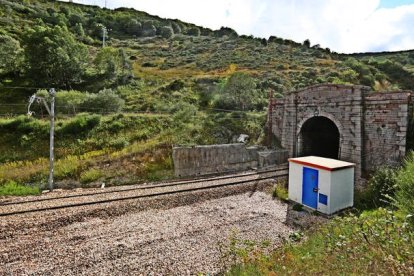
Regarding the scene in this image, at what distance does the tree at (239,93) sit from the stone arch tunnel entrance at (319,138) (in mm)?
9936

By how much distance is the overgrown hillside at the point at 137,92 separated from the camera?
1686cm

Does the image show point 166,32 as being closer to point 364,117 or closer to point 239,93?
point 239,93

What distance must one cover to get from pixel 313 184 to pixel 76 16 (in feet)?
339

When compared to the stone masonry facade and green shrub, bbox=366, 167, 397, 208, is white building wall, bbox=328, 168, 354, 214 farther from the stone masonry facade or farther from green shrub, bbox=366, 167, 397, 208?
the stone masonry facade

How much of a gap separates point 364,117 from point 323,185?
6.70m

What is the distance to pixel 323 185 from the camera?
412 inches

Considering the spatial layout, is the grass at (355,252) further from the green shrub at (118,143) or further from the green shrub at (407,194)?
the green shrub at (118,143)

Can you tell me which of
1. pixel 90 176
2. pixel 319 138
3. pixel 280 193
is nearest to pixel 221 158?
pixel 280 193

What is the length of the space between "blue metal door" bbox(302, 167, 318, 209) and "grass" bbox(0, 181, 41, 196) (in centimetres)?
1381

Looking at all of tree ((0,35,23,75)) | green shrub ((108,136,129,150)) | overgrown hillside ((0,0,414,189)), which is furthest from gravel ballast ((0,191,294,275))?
tree ((0,35,23,75))

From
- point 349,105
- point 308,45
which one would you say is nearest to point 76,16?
point 308,45

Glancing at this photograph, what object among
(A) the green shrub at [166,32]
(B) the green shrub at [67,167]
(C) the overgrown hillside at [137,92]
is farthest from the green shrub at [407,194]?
(A) the green shrub at [166,32]

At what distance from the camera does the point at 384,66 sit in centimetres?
4719

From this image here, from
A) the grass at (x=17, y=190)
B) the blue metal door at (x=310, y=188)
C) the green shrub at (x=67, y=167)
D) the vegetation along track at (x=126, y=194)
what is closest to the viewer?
the vegetation along track at (x=126, y=194)
